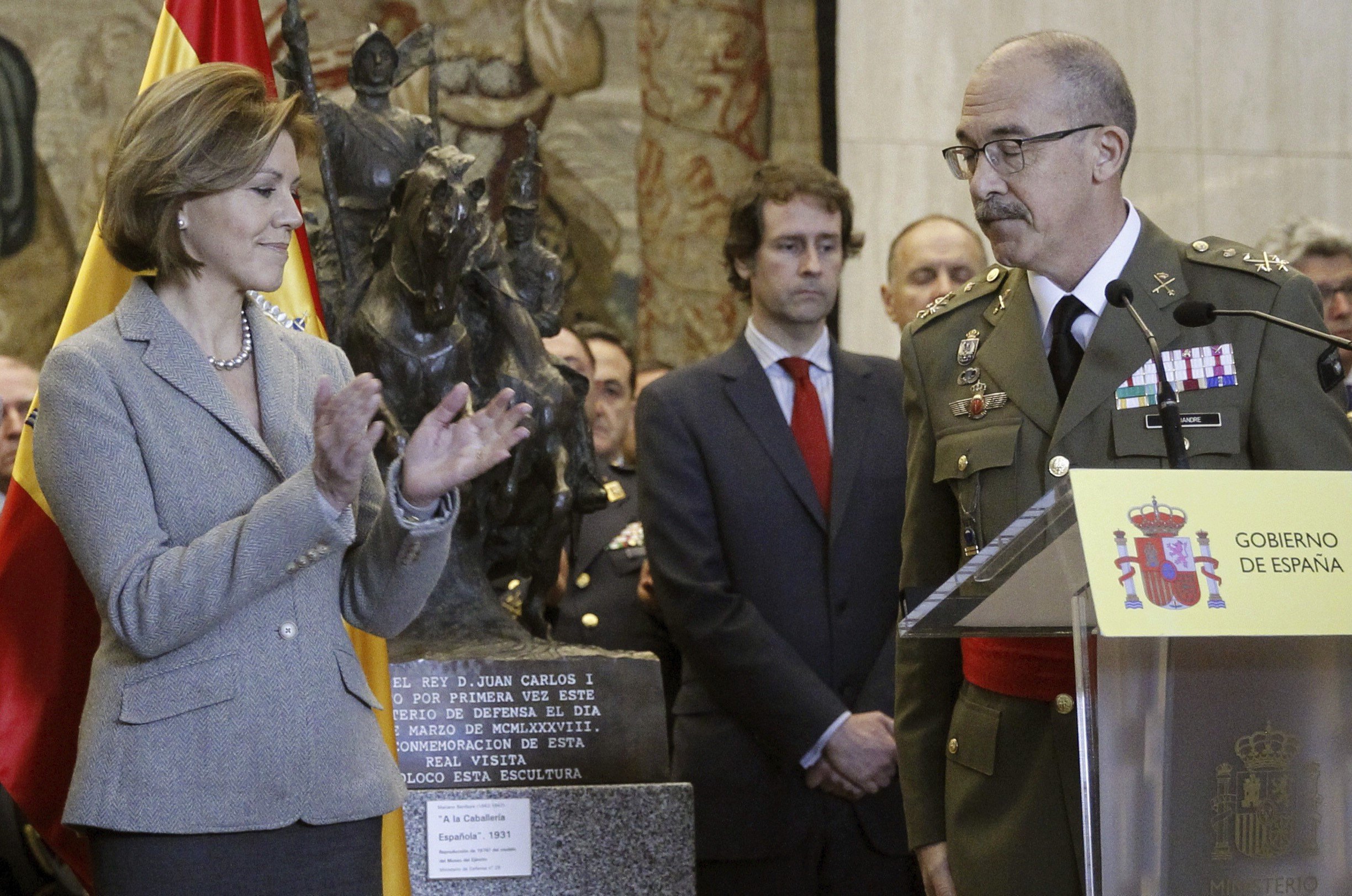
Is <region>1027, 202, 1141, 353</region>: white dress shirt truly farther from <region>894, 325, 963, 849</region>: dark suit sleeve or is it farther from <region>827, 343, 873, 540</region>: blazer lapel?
<region>827, 343, 873, 540</region>: blazer lapel

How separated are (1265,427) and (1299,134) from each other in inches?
228

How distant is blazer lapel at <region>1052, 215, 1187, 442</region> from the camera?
2.35m

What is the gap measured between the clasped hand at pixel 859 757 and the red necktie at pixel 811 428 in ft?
1.83

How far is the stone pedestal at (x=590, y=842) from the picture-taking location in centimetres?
328

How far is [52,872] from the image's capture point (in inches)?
168

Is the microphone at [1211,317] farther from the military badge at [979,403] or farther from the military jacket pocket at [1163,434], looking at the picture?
the military badge at [979,403]

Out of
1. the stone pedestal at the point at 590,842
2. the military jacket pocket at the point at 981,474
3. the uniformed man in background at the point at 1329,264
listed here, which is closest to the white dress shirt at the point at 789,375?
the stone pedestal at the point at 590,842

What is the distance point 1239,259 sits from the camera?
240 cm

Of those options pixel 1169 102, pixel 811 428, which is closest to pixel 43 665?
pixel 811 428

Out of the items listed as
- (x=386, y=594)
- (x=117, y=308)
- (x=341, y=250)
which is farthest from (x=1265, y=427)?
(x=341, y=250)

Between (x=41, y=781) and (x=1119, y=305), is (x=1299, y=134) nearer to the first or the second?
(x=1119, y=305)

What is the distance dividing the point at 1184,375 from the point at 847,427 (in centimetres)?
169

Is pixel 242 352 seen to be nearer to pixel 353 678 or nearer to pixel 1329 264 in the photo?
pixel 353 678

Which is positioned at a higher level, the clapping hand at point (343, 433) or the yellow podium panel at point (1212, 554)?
the clapping hand at point (343, 433)
